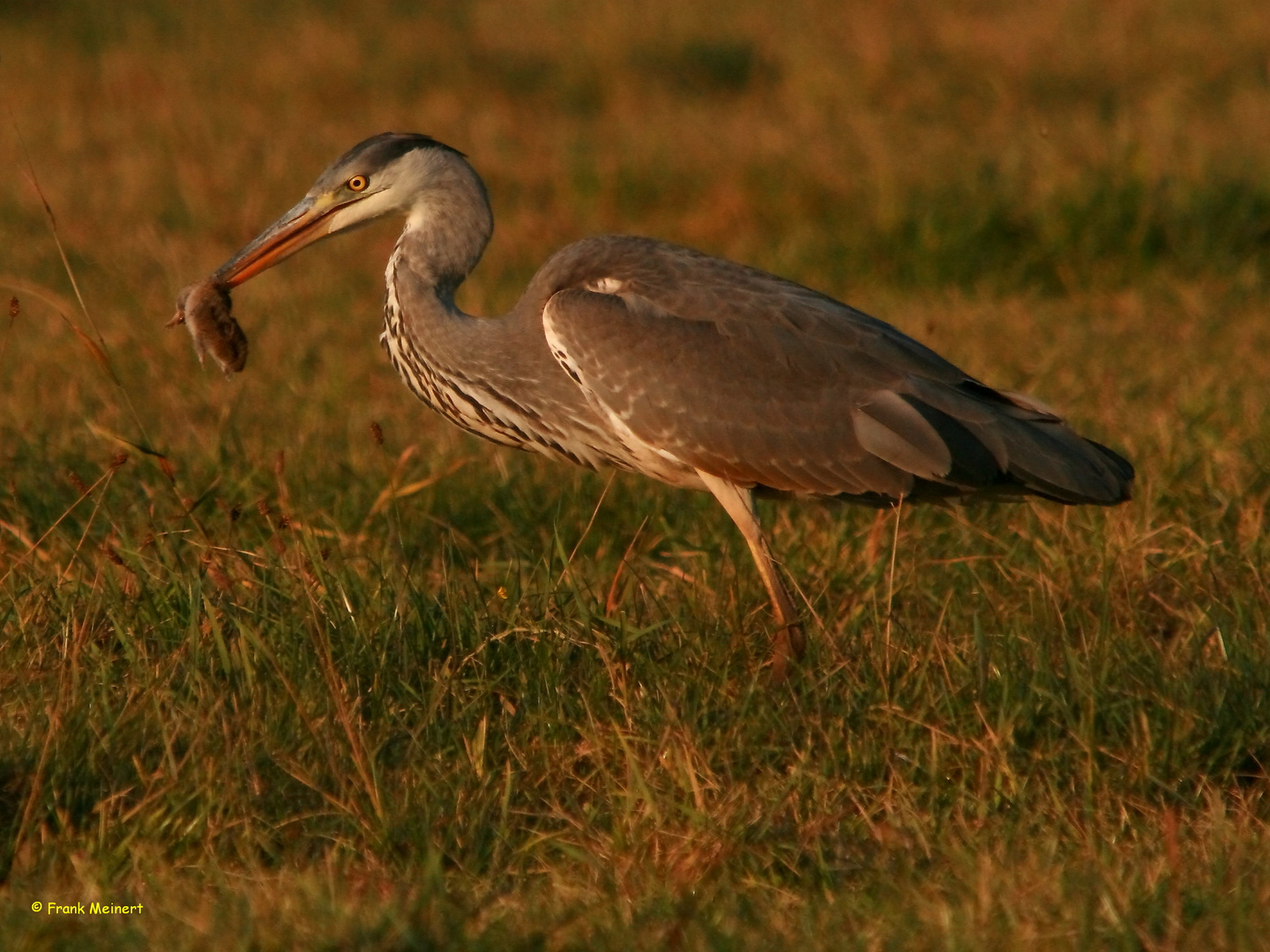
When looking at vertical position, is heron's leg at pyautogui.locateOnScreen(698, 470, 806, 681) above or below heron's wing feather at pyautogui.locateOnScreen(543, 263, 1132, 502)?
below

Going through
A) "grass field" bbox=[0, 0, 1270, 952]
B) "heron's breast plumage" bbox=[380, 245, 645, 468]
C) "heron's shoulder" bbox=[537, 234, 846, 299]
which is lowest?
"grass field" bbox=[0, 0, 1270, 952]

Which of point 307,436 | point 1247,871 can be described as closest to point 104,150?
point 307,436

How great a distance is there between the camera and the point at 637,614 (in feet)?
14.6

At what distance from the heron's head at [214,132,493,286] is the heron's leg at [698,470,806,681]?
1.13 meters

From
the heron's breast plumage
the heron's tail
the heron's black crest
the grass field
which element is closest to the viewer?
the grass field

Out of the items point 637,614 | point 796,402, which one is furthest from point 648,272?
point 637,614

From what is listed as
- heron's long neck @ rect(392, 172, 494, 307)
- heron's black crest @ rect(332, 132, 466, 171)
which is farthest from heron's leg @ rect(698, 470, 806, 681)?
heron's black crest @ rect(332, 132, 466, 171)

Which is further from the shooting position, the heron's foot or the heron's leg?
the heron's leg

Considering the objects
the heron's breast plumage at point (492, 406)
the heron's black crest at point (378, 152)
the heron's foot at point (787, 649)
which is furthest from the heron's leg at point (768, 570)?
the heron's black crest at point (378, 152)

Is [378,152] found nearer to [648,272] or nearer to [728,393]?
[648,272]

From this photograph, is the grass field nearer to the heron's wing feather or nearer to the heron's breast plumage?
the heron's breast plumage

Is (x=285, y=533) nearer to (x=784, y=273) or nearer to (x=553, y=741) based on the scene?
(x=553, y=741)

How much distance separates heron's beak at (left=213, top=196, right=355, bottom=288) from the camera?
509 centimetres

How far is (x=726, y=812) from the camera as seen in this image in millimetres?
3518
